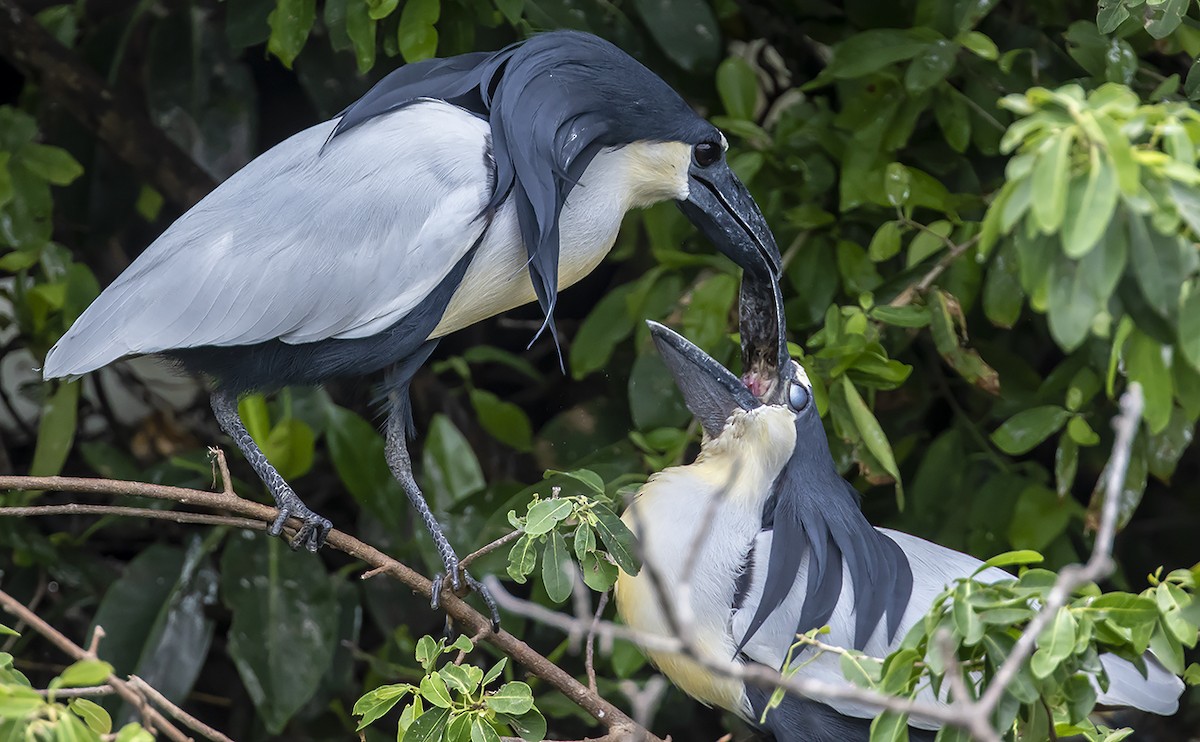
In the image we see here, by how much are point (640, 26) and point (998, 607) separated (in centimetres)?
150

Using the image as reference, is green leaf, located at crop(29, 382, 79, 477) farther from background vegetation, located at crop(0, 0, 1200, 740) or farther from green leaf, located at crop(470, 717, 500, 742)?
green leaf, located at crop(470, 717, 500, 742)

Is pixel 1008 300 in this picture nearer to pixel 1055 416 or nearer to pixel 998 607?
A: pixel 1055 416

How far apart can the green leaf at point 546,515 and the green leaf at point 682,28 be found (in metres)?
1.01

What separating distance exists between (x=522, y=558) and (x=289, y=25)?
0.93 metres

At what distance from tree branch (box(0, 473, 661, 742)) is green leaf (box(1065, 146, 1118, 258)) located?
2.39 ft

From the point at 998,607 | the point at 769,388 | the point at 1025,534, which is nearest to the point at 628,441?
the point at 769,388

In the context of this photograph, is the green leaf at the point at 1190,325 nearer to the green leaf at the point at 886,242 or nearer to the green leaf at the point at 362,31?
the green leaf at the point at 886,242

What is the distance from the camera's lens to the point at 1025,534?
6.58 ft

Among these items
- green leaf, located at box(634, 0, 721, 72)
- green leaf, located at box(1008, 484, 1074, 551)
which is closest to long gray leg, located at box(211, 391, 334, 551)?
green leaf, located at box(634, 0, 721, 72)

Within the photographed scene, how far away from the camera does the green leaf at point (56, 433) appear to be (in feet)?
7.39

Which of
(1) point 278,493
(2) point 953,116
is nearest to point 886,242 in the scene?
(2) point 953,116

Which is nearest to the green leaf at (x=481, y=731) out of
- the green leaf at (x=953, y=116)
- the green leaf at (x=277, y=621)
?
the green leaf at (x=277, y=621)

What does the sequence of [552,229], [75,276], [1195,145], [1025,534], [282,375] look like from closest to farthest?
[1195,145] < [552,229] < [282,375] < [1025,534] < [75,276]

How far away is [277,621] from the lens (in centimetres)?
222
